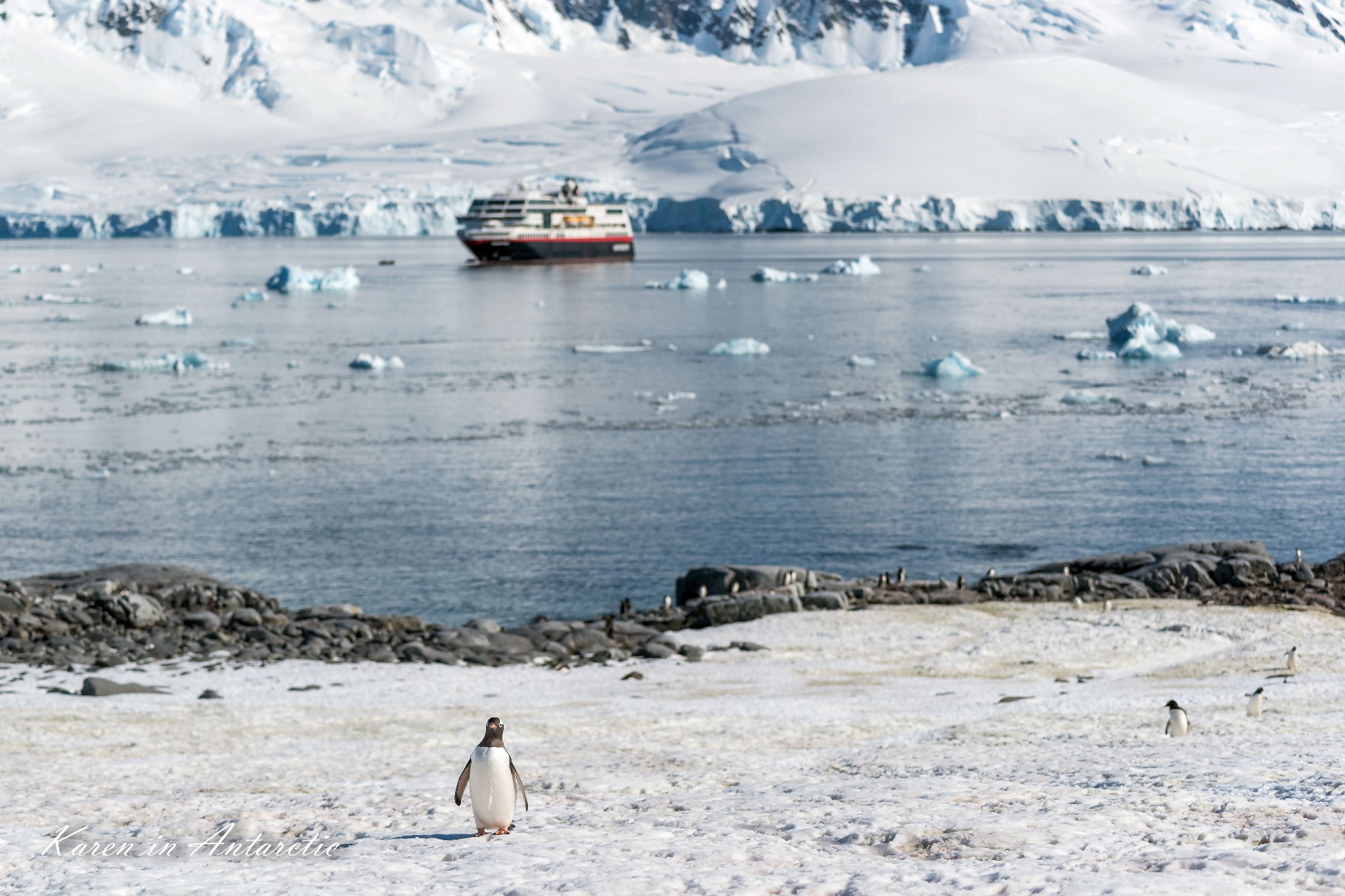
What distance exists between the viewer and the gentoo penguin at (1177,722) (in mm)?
10484

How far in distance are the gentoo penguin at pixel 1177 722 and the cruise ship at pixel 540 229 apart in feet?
322

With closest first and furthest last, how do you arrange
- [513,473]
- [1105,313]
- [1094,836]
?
[1094,836] < [513,473] < [1105,313]

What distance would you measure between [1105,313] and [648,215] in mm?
104057

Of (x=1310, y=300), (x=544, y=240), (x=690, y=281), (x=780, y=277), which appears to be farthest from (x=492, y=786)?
(x=544, y=240)

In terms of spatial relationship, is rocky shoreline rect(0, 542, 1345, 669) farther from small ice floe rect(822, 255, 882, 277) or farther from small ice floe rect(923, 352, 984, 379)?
small ice floe rect(822, 255, 882, 277)

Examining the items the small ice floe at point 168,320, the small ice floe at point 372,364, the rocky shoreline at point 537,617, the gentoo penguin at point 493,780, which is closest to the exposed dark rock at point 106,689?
the rocky shoreline at point 537,617

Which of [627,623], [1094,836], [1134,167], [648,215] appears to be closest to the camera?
[1094,836]

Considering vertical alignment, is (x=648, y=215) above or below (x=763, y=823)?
above

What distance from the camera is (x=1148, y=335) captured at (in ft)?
160

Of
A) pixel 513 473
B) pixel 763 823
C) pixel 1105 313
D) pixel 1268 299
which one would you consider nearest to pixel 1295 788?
pixel 763 823

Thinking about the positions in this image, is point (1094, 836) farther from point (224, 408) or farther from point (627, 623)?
point (224, 408)

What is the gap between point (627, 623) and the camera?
18016mm

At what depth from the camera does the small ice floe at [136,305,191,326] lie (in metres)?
60.0

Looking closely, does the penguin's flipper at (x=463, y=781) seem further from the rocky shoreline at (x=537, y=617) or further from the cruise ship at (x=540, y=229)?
the cruise ship at (x=540, y=229)
